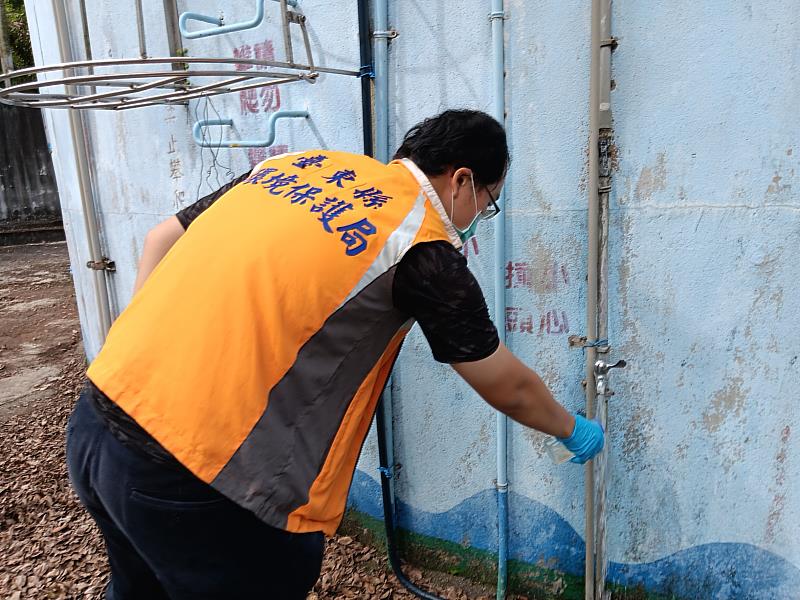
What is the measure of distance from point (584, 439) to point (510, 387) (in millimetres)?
433

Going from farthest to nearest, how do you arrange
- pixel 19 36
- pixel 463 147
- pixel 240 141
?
pixel 19 36
pixel 240 141
pixel 463 147

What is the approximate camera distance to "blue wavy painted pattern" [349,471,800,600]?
230 cm

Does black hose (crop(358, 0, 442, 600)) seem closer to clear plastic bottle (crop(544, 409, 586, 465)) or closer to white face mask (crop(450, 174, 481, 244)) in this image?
clear plastic bottle (crop(544, 409, 586, 465))

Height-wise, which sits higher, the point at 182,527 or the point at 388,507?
the point at 182,527

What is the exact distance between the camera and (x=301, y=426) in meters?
1.50

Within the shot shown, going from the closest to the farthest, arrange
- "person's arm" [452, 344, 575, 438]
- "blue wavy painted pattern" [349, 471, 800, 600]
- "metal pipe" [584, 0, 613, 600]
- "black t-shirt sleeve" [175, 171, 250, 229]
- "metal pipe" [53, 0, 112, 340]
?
"person's arm" [452, 344, 575, 438] < "black t-shirt sleeve" [175, 171, 250, 229] < "metal pipe" [584, 0, 613, 600] < "blue wavy painted pattern" [349, 471, 800, 600] < "metal pipe" [53, 0, 112, 340]

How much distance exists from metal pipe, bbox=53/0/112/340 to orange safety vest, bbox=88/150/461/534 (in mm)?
2741

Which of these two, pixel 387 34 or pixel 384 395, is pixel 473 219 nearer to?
pixel 387 34

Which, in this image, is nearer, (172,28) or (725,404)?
(725,404)

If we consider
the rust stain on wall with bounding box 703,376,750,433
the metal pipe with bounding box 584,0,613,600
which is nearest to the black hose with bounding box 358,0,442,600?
the metal pipe with bounding box 584,0,613,600

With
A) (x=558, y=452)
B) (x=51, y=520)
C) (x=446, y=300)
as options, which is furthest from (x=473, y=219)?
(x=51, y=520)

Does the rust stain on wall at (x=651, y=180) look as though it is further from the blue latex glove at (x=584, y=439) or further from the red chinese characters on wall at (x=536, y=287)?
the blue latex glove at (x=584, y=439)

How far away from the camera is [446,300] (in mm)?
1456

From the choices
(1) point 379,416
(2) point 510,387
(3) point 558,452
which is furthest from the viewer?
(1) point 379,416
